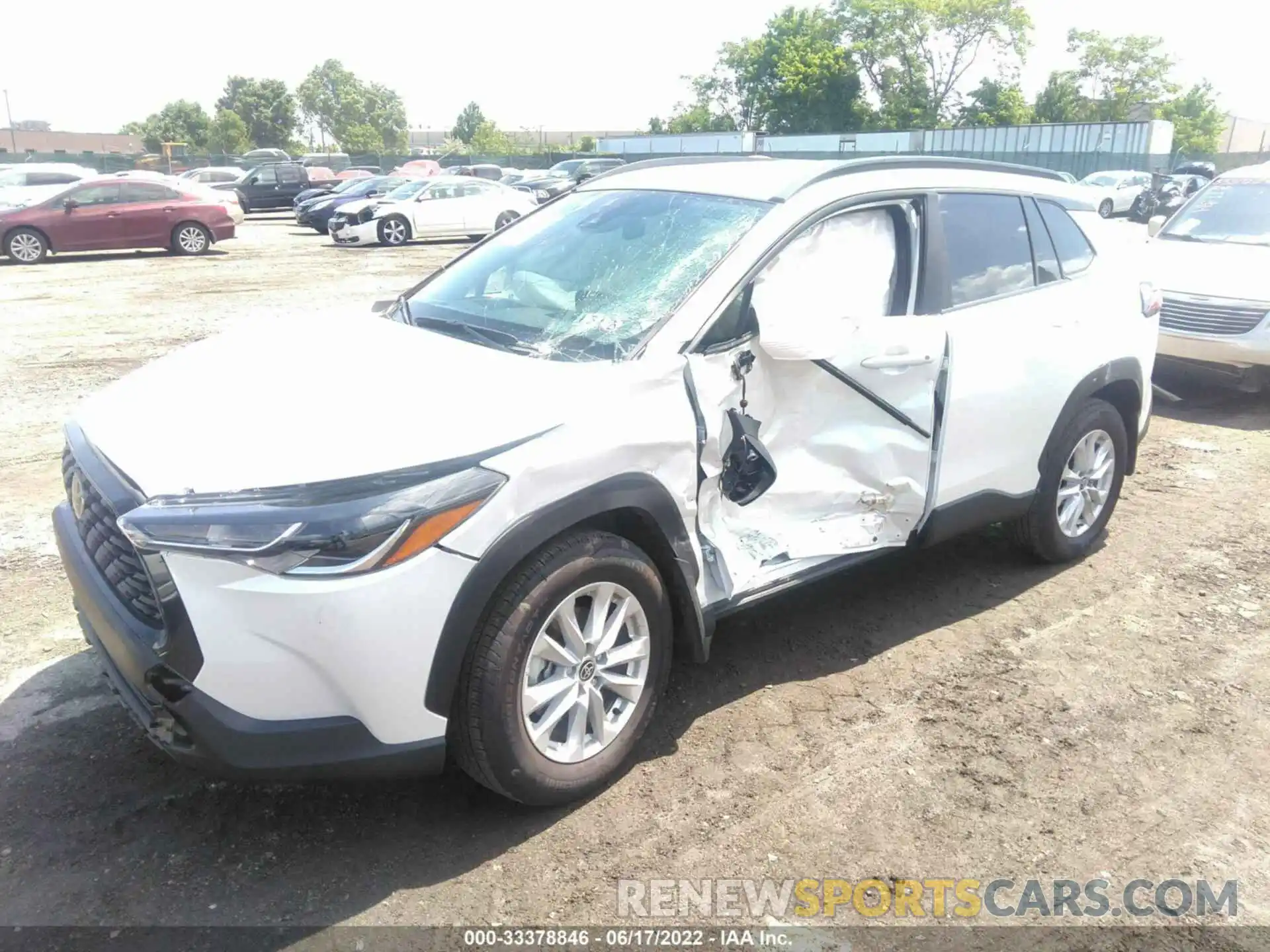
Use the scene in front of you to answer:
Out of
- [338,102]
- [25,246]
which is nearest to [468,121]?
[338,102]

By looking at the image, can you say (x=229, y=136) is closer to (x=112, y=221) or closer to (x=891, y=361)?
(x=112, y=221)

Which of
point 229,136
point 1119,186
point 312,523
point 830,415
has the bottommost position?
point 1119,186

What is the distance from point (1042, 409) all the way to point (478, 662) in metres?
2.89

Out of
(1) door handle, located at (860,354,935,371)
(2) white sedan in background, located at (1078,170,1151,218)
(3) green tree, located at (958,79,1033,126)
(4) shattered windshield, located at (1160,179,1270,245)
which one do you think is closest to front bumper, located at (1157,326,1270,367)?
(4) shattered windshield, located at (1160,179,1270,245)

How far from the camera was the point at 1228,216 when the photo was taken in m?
9.08

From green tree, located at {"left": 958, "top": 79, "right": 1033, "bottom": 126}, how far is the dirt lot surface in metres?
75.4

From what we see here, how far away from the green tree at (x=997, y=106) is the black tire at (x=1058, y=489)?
245 ft

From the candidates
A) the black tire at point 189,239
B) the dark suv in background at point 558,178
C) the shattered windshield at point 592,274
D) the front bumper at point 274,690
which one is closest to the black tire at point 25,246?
the black tire at point 189,239

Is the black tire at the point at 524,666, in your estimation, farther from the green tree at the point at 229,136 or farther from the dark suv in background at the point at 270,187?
the green tree at the point at 229,136

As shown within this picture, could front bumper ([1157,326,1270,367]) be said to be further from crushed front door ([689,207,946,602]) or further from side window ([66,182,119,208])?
side window ([66,182,119,208])

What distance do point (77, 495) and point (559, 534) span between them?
1.55m

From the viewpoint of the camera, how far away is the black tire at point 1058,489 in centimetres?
449

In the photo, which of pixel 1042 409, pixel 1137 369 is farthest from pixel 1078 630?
pixel 1137 369

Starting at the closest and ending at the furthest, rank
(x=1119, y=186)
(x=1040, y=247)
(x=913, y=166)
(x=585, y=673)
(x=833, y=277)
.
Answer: (x=585, y=673)
(x=833, y=277)
(x=913, y=166)
(x=1040, y=247)
(x=1119, y=186)
